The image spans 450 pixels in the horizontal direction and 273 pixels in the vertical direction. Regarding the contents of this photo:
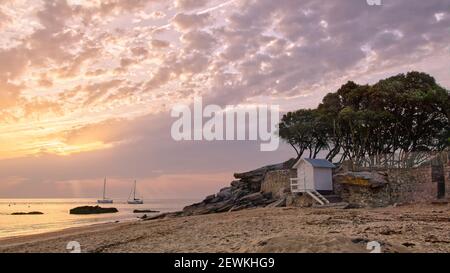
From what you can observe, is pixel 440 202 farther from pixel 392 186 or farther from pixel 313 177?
pixel 313 177

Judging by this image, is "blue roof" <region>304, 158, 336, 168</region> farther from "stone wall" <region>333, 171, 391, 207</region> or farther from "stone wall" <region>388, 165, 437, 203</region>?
"stone wall" <region>388, 165, 437, 203</region>

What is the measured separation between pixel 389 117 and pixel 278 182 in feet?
39.9

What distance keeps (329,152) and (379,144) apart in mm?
8242

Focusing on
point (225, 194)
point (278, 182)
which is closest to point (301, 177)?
point (278, 182)

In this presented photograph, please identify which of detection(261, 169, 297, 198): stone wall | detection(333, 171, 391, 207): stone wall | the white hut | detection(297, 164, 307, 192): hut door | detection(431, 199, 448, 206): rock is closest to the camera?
detection(431, 199, 448, 206): rock

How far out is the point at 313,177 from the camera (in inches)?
1206

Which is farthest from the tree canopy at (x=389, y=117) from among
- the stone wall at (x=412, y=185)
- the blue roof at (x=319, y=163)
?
the stone wall at (x=412, y=185)

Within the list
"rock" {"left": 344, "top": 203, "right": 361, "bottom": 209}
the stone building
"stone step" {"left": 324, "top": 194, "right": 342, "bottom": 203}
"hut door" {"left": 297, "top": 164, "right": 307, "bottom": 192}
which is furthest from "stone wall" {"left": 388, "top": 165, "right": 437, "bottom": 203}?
"hut door" {"left": 297, "top": 164, "right": 307, "bottom": 192}

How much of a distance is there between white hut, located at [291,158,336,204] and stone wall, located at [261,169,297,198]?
8.74 feet

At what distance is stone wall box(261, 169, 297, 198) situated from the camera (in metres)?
35.5

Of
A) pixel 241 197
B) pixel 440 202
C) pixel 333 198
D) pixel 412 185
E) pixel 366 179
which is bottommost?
pixel 241 197
